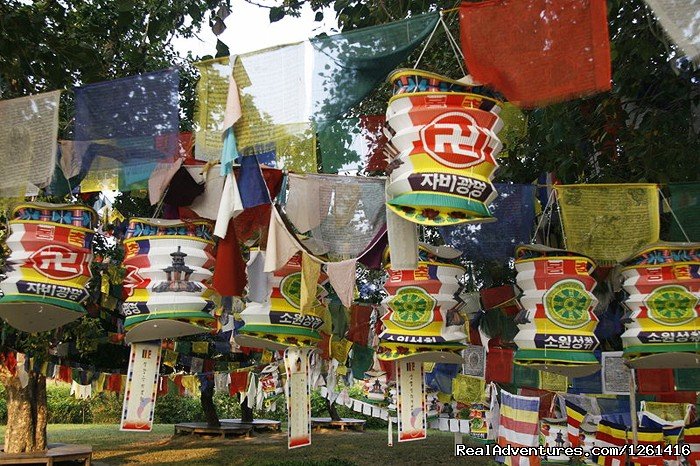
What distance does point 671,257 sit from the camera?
5.31 m

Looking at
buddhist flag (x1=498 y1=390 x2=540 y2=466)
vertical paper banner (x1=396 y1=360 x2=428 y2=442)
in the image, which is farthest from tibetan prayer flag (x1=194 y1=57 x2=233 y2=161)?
buddhist flag (x1=498 y1=390 x2=540 y2=466)

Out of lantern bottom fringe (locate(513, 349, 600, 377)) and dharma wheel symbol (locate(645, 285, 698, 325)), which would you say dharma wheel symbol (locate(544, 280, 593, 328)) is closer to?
lantern bottom fringe (locate(513, 349, 600, 377))

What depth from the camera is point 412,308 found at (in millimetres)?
5406

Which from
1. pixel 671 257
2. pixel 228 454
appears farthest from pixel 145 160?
pixel 228 454

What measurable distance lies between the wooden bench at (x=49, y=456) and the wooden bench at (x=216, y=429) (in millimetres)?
5989

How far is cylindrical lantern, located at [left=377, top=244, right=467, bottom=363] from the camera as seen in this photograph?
5.36m

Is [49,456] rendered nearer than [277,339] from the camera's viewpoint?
No

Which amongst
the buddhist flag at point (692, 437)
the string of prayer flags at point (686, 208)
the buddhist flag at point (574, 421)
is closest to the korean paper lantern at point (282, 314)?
the string of prayer flags at point (686, 208)

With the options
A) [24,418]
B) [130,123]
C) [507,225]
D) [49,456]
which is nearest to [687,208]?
[507,225]

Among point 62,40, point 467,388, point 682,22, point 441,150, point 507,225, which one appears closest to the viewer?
point 682,22

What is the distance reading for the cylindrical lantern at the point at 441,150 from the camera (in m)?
4.20

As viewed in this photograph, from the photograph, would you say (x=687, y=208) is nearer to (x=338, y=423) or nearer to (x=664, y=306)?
(x=664, y=306)

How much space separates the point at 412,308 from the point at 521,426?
143 centimetres

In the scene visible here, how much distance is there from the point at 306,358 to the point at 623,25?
402 centimetres
